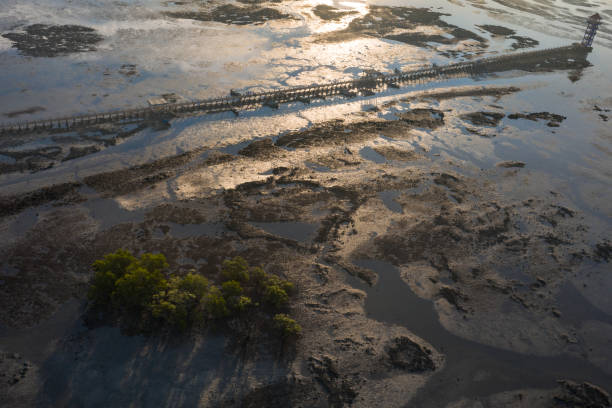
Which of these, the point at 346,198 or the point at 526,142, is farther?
the point at 526,142

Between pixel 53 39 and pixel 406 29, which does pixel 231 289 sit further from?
pixel 406 29

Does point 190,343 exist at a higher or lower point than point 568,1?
lower

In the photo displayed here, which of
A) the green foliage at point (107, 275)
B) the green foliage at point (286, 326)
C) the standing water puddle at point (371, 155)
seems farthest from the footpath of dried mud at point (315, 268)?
the green foliage at point (107, 275)

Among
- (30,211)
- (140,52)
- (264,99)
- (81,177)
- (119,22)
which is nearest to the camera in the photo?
(30,211)

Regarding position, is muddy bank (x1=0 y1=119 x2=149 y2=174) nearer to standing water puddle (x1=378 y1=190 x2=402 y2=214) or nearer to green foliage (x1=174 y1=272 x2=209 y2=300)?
green foliage (x1=174 y1=272 x2=209 y2=300)

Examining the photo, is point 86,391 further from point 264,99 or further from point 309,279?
point 264,99

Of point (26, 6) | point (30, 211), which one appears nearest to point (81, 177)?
point (30, 211)

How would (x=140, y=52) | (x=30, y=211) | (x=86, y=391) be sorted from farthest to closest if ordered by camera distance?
1. (x=140, y=52)
2. (x=30, y=211)
3. (x=86, y=391)

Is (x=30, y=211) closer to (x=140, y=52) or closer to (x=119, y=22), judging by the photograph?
(x=140, y=52)
